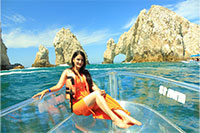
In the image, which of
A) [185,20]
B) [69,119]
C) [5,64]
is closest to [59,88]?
[69,119]

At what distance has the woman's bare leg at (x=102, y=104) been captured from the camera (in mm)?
1426

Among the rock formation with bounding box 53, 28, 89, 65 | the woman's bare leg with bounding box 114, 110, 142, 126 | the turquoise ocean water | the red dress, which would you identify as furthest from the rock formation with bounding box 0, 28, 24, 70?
the woman's bare leg with bounding box 114, 110, 142, 126

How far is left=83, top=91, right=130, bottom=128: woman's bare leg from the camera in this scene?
4.68 feet

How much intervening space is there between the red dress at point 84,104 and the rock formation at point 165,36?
44921mm

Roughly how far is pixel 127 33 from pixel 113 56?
42.6 ft

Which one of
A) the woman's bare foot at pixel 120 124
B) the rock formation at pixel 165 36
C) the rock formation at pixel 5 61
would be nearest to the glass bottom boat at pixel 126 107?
the woman's bare foot at pixel 120 124

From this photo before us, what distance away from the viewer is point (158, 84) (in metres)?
1.77

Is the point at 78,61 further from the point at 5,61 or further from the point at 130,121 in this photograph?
the point at 5,61

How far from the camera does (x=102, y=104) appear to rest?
1.45 meters

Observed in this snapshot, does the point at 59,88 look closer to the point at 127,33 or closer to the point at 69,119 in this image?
the point at 69,119

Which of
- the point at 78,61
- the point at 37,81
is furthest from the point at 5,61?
the point at 78,61

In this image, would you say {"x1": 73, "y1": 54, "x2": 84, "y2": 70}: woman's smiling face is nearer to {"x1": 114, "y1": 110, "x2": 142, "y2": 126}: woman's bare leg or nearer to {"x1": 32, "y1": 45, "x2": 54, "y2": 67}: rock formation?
{"x1": 114, "y1": 110, "x2": 142, "y2": 126}: woman's bare leg

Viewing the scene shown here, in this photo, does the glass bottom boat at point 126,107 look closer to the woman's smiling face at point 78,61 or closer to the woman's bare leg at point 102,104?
the woman's bare leg at point 102,104

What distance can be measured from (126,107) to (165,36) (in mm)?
47630
